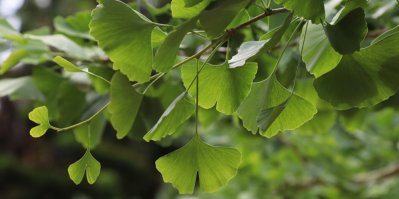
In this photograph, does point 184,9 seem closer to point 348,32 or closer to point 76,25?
point 348,32

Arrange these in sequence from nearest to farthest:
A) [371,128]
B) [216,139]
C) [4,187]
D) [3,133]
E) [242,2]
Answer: [242,2]
[371,128]
[216,139]
[3,133]
[4,187]

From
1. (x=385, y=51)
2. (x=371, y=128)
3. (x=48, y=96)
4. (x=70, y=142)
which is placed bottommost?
(x=70, y=142)

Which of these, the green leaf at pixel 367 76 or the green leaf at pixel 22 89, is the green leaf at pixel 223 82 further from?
the green leaf at pixel 22 89

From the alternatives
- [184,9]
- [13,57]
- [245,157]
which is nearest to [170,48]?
[184,9]

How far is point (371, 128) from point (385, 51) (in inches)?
34.3

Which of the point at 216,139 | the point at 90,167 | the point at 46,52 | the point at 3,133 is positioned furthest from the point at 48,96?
the point at 3,133

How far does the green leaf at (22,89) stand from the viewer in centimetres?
58

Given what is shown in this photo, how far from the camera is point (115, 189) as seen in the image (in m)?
2.50

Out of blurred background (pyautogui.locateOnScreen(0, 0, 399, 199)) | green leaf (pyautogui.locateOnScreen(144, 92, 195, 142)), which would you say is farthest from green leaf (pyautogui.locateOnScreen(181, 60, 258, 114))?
blurred background (pyautogui.locateOnScreen(0, 0, 399, 199))

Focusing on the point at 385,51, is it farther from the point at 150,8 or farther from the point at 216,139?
the point at 216,139

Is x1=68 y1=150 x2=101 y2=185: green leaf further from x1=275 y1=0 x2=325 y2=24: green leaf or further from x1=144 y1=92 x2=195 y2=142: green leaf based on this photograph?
x1=275 y1=0 x2=325 y2=24: green leaf

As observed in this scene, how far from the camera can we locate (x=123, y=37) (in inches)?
12.7

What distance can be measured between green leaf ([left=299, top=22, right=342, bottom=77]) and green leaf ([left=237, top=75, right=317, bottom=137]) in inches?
1.4

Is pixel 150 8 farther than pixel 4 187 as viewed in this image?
No
